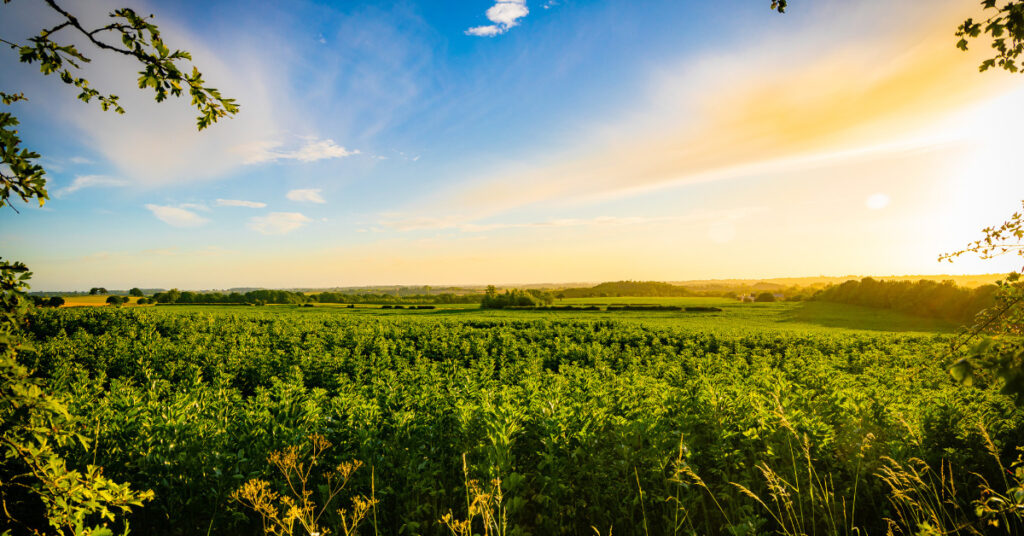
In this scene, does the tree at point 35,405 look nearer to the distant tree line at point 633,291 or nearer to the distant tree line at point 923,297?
the distant tree line at point 923,297

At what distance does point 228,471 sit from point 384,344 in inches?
586

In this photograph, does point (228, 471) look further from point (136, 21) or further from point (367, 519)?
point (136, 21)

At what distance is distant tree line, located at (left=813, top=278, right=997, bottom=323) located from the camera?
52.4 m

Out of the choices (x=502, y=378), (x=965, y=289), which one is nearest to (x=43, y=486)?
(x=502, y=378)

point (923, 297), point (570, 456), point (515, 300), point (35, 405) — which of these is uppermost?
point (35, 405)

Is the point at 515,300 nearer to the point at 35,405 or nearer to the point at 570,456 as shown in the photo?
the point at 570,456

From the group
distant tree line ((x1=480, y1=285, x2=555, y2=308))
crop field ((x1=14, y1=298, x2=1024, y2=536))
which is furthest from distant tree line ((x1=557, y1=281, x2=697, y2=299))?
crop field ((x1=14, y1=298, x2=1024, y2=536))

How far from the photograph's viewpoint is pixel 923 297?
61.1m

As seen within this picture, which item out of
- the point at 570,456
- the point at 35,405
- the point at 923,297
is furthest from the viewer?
the point at 923,297

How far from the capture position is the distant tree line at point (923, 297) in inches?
2063

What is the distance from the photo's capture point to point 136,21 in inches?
129

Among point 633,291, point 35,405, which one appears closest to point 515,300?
point 633,291

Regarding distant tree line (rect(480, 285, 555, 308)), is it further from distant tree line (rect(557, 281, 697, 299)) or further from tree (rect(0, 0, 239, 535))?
tree (rect(0, 0, 239, 535))

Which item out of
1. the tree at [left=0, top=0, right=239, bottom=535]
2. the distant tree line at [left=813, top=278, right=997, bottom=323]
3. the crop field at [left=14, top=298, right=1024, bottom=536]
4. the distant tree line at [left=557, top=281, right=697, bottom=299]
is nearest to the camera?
the tree at [left=0, top=0, right=239, bottom=535]
